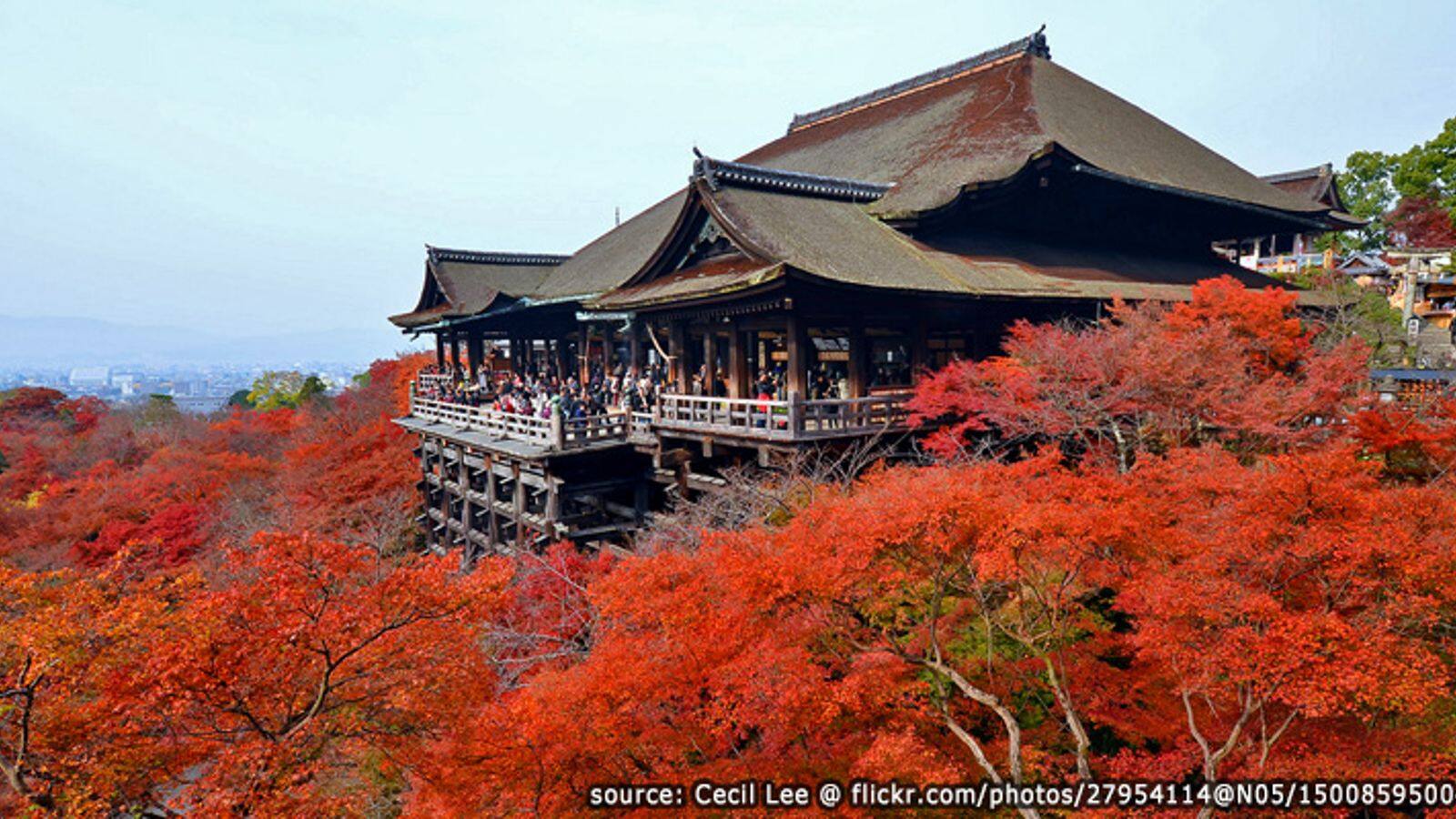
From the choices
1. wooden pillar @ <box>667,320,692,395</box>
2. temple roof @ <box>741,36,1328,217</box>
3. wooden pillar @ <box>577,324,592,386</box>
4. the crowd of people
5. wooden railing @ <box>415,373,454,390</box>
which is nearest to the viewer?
the crowd of people

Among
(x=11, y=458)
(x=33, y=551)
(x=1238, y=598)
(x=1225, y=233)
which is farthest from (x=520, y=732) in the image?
(x=11, y=458)

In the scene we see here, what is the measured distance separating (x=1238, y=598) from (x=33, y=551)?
125ft

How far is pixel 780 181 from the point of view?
16562mm

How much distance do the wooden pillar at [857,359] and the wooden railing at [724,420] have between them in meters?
0.38

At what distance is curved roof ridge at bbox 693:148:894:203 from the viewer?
14852mm

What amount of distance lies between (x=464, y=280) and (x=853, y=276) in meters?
21.0

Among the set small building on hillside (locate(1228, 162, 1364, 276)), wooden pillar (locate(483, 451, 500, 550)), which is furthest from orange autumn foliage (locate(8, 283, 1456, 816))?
small building on hillside (locate(1228, 162, 1364, 276))

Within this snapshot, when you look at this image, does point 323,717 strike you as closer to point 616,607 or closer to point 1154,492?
point 616,607

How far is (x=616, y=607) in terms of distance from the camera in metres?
8.97

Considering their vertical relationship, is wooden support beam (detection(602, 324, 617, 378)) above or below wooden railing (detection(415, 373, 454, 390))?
above

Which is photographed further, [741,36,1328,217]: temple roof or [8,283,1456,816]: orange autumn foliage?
[741,36,1328,217]: temple roof

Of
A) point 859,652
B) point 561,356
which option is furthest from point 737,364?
point 561,356

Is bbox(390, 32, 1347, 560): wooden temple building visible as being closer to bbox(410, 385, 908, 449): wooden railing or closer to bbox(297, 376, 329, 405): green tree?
bbox(410, 385, 908, 449): wooden railing

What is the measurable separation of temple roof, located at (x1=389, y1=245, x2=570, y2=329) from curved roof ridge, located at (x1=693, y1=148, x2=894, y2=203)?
46.7ft
